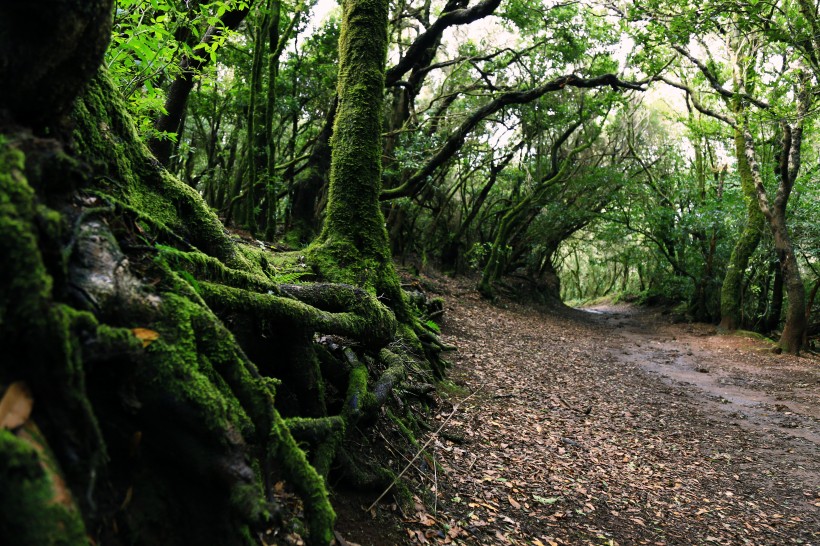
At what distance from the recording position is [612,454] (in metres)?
6.49

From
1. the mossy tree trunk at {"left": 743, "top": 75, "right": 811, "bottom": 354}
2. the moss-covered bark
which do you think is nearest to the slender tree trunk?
the mossy tree trunk at {"left": 743, "top": 75, "right": 811, "bottom": 354}

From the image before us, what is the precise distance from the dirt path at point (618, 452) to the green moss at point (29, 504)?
8.58ft

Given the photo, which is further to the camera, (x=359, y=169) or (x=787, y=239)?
(x=787, y=239)

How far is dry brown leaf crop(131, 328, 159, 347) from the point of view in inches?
69.8

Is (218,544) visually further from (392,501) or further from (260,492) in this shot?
(392,501)

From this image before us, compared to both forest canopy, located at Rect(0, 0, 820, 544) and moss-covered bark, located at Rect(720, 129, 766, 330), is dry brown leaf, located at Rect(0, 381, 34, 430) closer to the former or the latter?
forest canopy, located at Rect(0, 0, 820, 544)

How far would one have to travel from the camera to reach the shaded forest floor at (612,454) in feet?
14.4

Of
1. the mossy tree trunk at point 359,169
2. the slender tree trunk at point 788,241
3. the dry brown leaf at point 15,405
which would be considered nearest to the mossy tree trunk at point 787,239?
the slender tree trunk at point 788,241

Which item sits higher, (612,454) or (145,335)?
(145,335)

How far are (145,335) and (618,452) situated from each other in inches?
257

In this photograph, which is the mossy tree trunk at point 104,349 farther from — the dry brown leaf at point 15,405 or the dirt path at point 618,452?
the dirt path at point 618,452

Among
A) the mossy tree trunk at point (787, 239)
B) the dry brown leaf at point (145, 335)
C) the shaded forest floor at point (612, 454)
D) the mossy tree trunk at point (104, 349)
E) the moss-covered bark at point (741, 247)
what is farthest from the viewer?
the moss-covered bark at point (741, 247)

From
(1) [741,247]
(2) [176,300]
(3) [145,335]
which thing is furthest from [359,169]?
(1) [741,247]

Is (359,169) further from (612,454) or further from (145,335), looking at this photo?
(612,454)
